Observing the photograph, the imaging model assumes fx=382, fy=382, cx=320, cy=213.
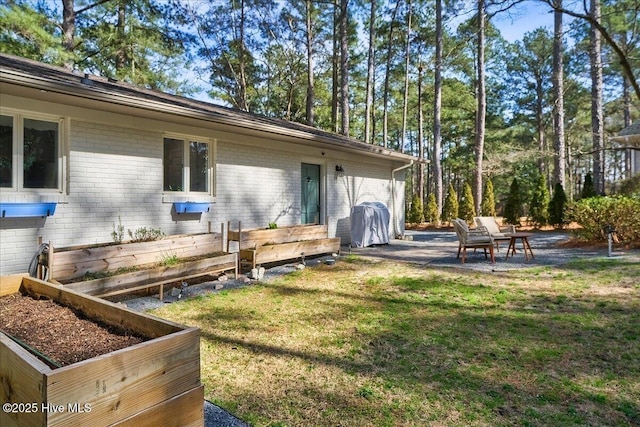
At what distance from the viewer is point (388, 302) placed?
16.3 ft

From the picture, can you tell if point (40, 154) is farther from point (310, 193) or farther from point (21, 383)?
point (310, 193)

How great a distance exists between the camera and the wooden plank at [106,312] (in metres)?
1.97

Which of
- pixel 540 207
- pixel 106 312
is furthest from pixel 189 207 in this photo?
pixel 540 207

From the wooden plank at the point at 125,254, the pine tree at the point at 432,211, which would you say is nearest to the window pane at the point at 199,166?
the wooden plank at the point at 125,254

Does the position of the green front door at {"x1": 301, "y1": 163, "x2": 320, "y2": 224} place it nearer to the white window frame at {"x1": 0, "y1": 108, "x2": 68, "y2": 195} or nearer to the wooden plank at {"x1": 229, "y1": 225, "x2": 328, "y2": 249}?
the wooden plank at {"x1": 229, "y1": 225, "x2": 328, "y2": 249}

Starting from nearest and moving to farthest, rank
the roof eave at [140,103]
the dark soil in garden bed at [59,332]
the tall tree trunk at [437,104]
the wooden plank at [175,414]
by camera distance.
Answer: the wooden plank at [175,414]
the dark soil in garden bed at [59,332]
the roof eave at [140,103]
the tall tree trunk at [437,104]

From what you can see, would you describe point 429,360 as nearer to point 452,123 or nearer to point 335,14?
point 335,14

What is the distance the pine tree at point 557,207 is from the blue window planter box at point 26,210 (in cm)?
1582

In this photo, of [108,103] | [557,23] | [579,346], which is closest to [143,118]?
[108,103]

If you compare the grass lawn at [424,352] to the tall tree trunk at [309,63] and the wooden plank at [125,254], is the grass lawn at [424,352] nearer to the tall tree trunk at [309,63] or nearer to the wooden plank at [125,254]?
the wooden plank at [125,254]

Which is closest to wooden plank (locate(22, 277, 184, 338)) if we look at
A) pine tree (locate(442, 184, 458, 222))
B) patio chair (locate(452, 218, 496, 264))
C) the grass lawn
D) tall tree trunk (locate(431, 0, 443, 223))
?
the grass lawn

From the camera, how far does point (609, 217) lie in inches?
375

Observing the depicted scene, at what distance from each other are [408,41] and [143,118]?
18.5 meters

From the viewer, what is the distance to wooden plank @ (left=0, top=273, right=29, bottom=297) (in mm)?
3062
